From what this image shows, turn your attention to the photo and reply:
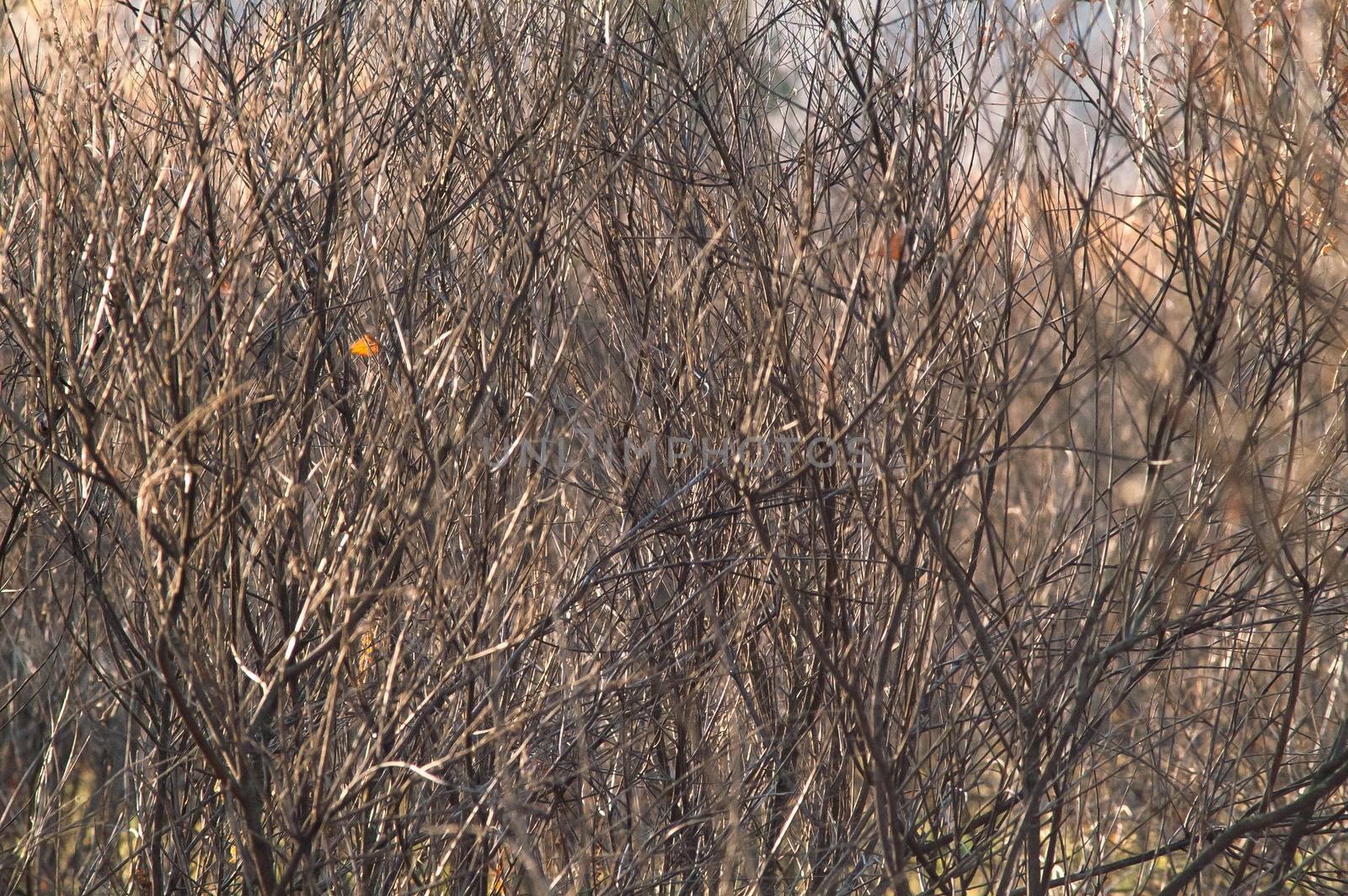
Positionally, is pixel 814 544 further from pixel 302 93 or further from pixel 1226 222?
pixel 302 93

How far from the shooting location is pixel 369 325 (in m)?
2.96

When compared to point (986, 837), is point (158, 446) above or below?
below

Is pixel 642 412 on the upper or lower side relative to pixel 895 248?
lower

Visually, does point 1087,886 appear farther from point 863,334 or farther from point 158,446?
point 158,446

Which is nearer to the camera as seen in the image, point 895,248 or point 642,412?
point 895,248

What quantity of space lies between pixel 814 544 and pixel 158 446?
1.70 meters

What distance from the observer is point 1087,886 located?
3.11 metres

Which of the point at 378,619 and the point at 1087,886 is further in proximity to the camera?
the point at 1087,886

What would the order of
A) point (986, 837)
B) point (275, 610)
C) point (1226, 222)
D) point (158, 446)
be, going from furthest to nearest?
point (275, 610) < point (986, 837) < point (1226, 222) < point (158, 446)

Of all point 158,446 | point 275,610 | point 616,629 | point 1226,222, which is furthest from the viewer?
point 616,629

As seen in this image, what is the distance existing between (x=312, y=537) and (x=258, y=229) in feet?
2.65

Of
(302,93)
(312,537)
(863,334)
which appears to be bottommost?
(312,537)

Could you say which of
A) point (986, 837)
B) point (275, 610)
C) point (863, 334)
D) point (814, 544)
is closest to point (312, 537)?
point (275, 610)

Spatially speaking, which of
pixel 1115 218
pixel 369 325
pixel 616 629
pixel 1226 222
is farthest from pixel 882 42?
pixel 616 629
